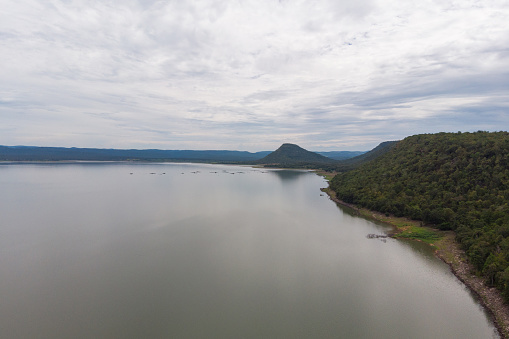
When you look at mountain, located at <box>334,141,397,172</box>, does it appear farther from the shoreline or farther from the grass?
the grass

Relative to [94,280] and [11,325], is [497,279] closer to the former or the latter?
[94,280]

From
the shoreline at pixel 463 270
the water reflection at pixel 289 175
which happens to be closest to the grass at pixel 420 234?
the shoreline at pixel 463 270

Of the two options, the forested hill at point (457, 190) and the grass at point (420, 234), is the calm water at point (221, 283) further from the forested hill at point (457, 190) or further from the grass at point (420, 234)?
the forested hill at point (457, 190)

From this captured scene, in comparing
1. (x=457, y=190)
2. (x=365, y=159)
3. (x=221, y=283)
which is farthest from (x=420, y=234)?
(x=365, y=159)

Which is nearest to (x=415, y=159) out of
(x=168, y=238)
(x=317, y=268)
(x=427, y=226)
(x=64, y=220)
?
(x=427, y=226)

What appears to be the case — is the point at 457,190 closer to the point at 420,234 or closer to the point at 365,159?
the point at 420,234
